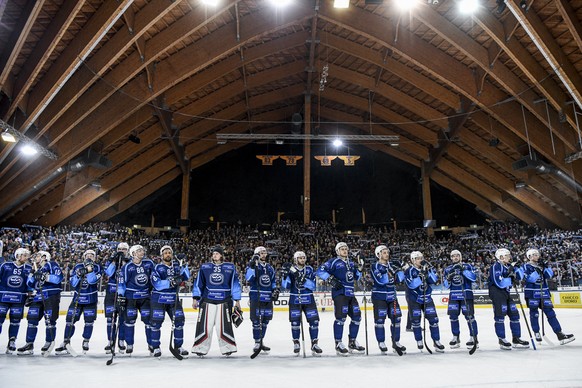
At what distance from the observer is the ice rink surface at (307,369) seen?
489 cm

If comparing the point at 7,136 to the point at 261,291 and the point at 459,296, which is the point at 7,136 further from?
the point at 459,296

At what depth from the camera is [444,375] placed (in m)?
5.22

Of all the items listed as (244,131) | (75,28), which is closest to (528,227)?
(244,131)

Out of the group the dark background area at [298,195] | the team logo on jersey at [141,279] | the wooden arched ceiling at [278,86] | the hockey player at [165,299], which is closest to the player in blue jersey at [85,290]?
the team logo on jersey at [141,279]

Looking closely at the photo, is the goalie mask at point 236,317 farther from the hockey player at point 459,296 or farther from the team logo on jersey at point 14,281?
the team logo on jersey at point 14,281

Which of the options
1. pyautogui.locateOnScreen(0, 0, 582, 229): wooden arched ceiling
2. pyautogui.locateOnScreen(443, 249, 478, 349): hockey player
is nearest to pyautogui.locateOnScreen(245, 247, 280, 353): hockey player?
pyautogui.locateOnScreen(443, 249, 478, 349): hockey player

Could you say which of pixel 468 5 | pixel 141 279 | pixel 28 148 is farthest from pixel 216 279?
pixel 28 148

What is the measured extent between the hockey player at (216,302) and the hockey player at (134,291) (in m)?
0.94

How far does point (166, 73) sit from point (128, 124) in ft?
16.5

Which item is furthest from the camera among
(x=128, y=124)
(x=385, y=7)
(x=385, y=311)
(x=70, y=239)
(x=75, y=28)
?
(x=70, y=239)

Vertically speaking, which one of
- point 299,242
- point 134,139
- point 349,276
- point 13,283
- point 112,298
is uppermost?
point 134,139

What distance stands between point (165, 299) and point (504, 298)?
6421 mm

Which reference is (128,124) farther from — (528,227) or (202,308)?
(528,227)

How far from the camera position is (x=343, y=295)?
23.4 ft
